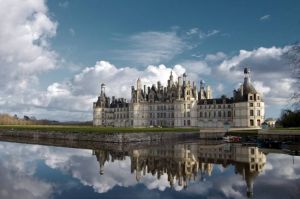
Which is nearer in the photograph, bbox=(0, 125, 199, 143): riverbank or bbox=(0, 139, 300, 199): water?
bbox=(0, 139, 300, 199): water

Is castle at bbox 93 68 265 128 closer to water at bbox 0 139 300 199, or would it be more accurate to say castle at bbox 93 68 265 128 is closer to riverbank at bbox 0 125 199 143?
riverbank at bbox 0 125 199 143

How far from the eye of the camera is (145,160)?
27312mm

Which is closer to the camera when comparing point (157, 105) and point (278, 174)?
point (278, 174)

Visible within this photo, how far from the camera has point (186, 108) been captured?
9112cm

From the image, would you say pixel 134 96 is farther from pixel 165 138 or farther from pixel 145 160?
pixel 145 160

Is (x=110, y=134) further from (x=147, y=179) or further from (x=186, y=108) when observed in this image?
(x=186, y=108)

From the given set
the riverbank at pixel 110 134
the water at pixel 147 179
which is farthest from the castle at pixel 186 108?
the water at pixel 147 179

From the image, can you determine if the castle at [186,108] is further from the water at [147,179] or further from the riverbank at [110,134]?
the water at [147,179]

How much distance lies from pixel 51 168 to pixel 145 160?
696cm

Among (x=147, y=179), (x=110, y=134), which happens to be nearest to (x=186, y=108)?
(x=110, y=134)

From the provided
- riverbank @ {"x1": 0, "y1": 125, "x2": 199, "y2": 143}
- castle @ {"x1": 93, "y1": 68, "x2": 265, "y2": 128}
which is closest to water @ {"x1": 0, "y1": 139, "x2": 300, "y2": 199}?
riverbank @ {"x1": 0, "y1": 125, "x2": 199, "y2": 143}

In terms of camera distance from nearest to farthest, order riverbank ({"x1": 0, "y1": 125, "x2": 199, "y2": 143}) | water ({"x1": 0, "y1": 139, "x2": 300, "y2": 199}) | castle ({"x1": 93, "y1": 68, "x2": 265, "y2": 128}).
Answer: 1. water ({"x1": 0, "y1": 139, "x2": 300, "y2": 199})
2. riverbank ({"x1": 0, "y1": 125, "x2": 199, "y2": 143})
3. castle ({"x1": 93, "y1": 68, "x2": 265, "y2": 128})

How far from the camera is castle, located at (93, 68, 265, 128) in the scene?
8339 centimetres

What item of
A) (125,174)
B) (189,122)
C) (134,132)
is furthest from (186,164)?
(189,122)
